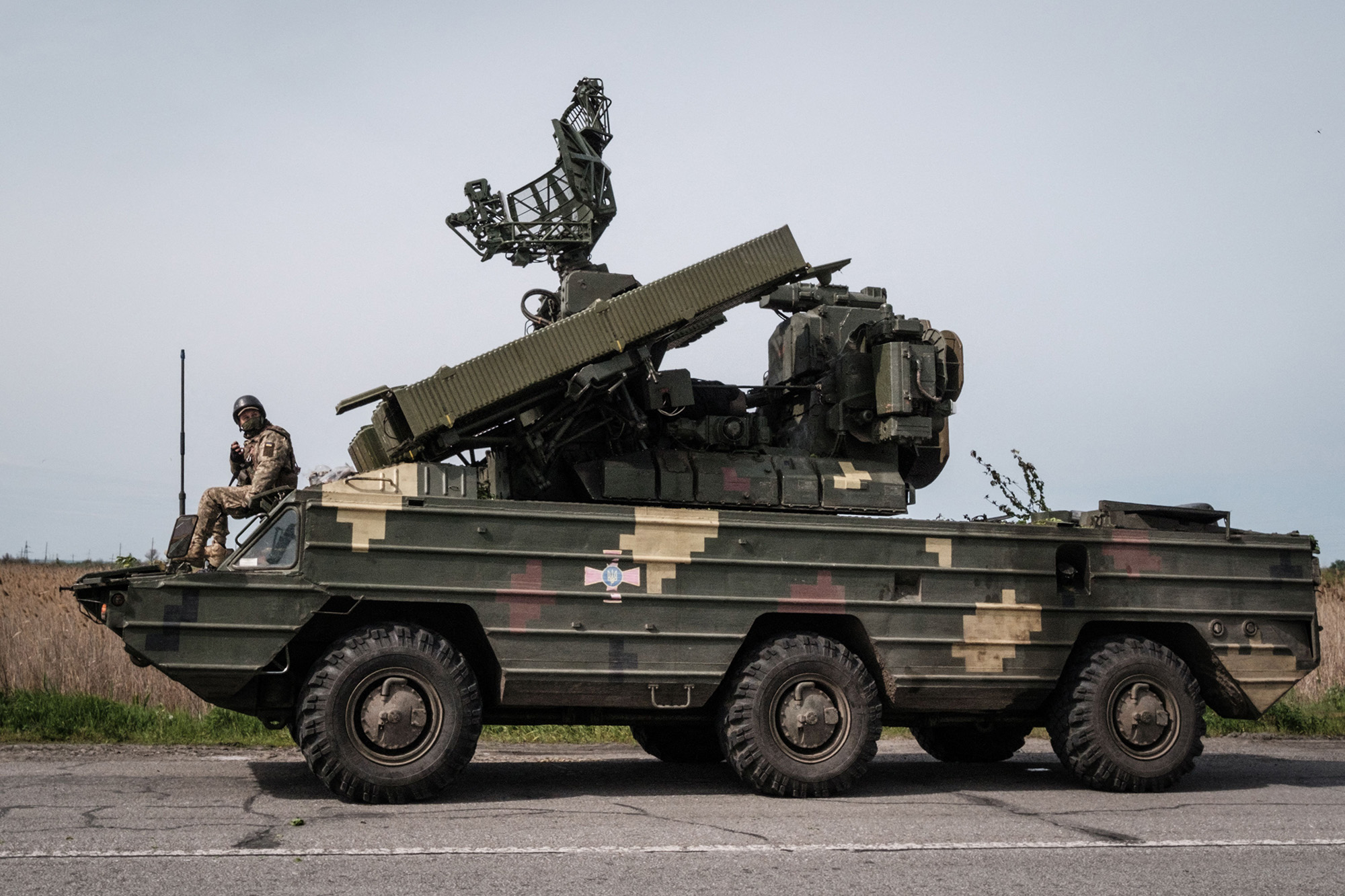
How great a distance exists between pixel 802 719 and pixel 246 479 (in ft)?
14.2

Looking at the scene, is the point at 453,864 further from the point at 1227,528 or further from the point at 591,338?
the point at 1227,528

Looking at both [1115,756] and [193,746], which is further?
[193,746]

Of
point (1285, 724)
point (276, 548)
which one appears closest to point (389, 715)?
point (276, 548)

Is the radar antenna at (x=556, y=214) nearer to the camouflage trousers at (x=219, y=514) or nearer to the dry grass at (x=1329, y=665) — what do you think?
the camouflage trousers at (x=219, y=514)

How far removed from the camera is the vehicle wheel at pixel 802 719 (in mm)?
8641

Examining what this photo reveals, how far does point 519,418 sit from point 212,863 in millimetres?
3815

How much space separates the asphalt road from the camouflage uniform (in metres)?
1.57

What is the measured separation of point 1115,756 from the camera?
9305mm

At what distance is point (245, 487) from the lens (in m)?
9.32

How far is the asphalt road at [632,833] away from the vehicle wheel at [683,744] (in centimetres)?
37

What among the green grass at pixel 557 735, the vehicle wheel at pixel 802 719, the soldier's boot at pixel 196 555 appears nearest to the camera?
the vehicle wheel at pixel 802 719

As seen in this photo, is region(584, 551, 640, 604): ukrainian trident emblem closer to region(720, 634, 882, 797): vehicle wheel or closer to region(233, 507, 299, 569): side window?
region(720, 634, 882, 797): vehicle wheel

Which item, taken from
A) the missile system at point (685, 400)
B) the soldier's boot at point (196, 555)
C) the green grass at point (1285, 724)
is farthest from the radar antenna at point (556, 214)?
the green grass at point (1285, 724)

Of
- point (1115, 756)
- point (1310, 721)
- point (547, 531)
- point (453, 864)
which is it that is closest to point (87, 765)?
point (547, 531)
